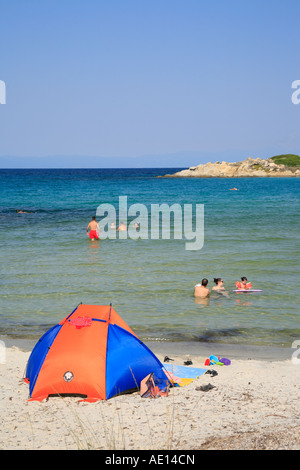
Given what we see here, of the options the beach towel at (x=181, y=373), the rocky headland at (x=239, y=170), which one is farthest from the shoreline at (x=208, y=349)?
the rocky headland at (x=239, y=170)

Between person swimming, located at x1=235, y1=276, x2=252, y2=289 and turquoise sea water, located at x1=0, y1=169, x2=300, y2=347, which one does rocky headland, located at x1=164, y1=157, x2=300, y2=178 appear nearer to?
turquoise sea water, located at x1=0, y1=169, x2=300, y2=347

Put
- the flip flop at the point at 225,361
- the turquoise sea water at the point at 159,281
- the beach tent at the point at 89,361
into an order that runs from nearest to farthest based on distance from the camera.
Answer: the beach tent at the point at 89,361 → the flip flop at the point at 225,361 → the turquoise sea water at the point at 159,281

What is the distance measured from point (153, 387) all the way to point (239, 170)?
136 m

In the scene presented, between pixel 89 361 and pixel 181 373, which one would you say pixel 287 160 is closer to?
pixel 181 373

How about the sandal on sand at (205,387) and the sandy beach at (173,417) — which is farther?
the sandal on sand at (205,387)

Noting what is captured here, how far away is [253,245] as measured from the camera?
25969 millimetres

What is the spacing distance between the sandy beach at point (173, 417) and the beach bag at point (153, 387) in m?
0.16

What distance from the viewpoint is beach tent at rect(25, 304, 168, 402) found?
9.27 meters

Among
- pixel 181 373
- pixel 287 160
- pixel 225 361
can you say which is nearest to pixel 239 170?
pixel 287 160

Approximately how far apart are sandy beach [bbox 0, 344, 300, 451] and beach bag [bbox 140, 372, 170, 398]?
0.16 m

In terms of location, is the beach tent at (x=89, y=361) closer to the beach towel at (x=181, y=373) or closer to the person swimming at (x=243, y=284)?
the beach towel at (x=181, y=373)

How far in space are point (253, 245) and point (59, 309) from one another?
44.6ft

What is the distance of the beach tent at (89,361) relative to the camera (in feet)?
30.4
